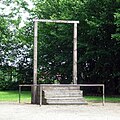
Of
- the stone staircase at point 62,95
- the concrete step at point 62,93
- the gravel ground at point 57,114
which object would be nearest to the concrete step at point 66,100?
the stone staircase at point 62,95

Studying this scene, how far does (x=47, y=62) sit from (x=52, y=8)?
4630 mm

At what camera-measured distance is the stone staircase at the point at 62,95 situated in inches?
692

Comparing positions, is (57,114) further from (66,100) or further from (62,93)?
Result: (62,93)

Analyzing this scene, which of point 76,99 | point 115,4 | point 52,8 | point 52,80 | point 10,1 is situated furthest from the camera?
point 10,1

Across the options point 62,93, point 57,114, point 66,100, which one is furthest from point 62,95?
point 57,114

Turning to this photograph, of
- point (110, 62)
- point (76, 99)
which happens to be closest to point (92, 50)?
point (110, 62)

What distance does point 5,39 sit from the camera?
123ft

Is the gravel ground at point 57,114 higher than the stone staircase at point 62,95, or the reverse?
the stone staircase at point 62,95

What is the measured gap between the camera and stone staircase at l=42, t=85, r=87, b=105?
17.6m

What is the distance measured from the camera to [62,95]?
706 inches

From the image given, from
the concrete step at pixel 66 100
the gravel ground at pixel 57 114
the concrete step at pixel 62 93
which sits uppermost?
the concrete step at pixel 62 93

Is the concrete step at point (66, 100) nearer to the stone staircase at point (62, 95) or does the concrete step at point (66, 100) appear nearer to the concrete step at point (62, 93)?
the stone staircase at point (62, 95)

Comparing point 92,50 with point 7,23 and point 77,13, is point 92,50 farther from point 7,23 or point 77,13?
point 7,23

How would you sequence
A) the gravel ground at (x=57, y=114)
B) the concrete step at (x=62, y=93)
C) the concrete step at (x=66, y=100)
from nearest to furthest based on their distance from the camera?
the gravel ground at (x=57, y=114)
the concrete step at (x=66, y=100)
the concrete step at (x=62, y=93)
